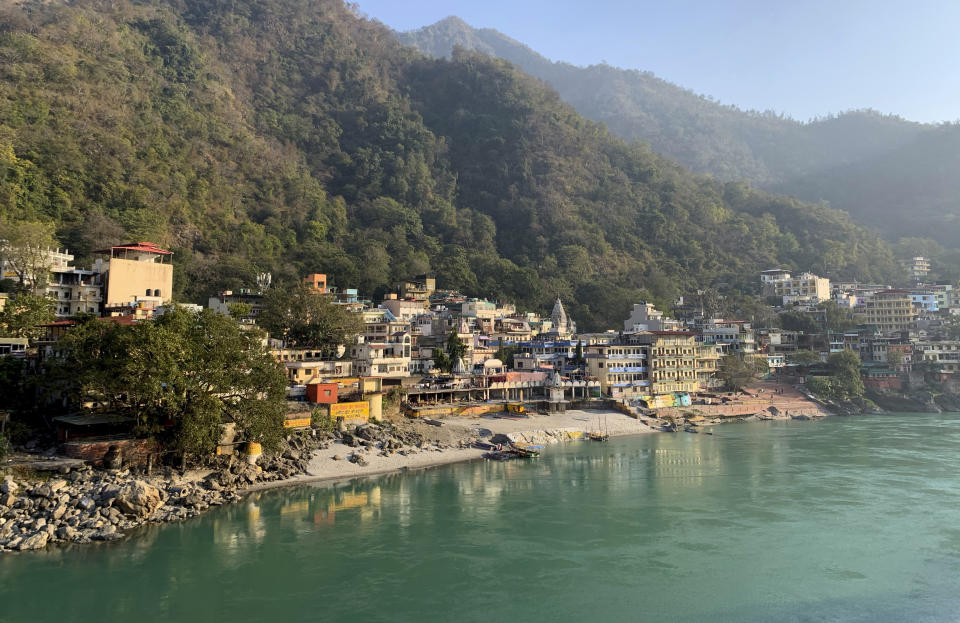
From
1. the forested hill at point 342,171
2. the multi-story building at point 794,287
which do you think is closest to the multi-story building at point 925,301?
the multi-story building at point 794,287

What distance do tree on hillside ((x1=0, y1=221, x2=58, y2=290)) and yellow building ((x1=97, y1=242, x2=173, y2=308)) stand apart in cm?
320

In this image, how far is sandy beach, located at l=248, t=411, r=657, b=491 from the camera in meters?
26.8

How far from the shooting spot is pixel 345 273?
5825 centimetres

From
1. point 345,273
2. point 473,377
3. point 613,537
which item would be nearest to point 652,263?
point 345,273

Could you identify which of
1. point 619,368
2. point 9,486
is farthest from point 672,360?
point 9,486

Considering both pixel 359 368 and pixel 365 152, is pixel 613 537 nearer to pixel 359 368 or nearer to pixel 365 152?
pixel 359 368

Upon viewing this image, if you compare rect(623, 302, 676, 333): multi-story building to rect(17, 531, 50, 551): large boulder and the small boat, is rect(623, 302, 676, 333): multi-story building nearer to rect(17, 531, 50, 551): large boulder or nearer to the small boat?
the small boat

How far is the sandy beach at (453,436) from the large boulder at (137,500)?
3.92 m

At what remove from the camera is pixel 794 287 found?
2901 inches

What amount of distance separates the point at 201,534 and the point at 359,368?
1806 cm

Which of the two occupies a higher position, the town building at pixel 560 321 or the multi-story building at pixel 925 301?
the multi-story building at pixel 925 301

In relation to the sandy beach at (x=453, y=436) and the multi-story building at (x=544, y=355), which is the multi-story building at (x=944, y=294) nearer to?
the multi-story building at (x=544, y=355)

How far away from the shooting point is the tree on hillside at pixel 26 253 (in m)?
34.4

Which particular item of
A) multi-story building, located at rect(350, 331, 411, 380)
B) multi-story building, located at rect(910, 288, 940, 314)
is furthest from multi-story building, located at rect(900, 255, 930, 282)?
multi-story building, located at rect(350, 331, 411, 380)
